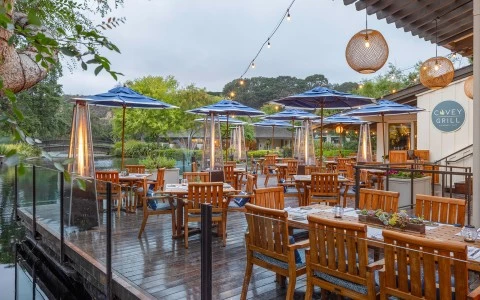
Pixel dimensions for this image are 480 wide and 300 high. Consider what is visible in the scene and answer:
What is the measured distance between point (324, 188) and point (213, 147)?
371cm

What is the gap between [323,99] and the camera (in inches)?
330

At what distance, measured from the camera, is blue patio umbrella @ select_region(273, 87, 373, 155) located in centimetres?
798

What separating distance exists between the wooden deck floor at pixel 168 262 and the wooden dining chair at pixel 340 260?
3.02 feet

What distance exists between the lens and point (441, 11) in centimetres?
528

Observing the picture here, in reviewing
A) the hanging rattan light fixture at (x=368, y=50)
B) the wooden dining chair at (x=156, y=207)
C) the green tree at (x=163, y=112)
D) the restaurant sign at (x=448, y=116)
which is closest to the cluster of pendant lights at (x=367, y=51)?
the hanging rattan light fixture at (x=368, y=50)

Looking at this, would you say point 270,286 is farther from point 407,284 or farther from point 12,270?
point 12,270

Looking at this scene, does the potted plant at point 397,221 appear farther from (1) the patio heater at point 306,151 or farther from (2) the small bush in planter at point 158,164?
(1) the patio heater at point 306,151

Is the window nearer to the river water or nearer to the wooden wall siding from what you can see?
the wooden wall siding

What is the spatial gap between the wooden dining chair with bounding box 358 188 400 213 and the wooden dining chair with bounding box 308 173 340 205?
2.32 meters

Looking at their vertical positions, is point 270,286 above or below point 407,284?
below

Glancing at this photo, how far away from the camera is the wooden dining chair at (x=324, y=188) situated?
7297 mm

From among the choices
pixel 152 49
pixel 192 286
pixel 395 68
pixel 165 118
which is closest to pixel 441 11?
pixel 192 286

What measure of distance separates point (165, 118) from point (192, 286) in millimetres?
23041

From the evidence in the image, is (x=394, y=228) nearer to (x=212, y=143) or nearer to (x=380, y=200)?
(x=380, y=200)
